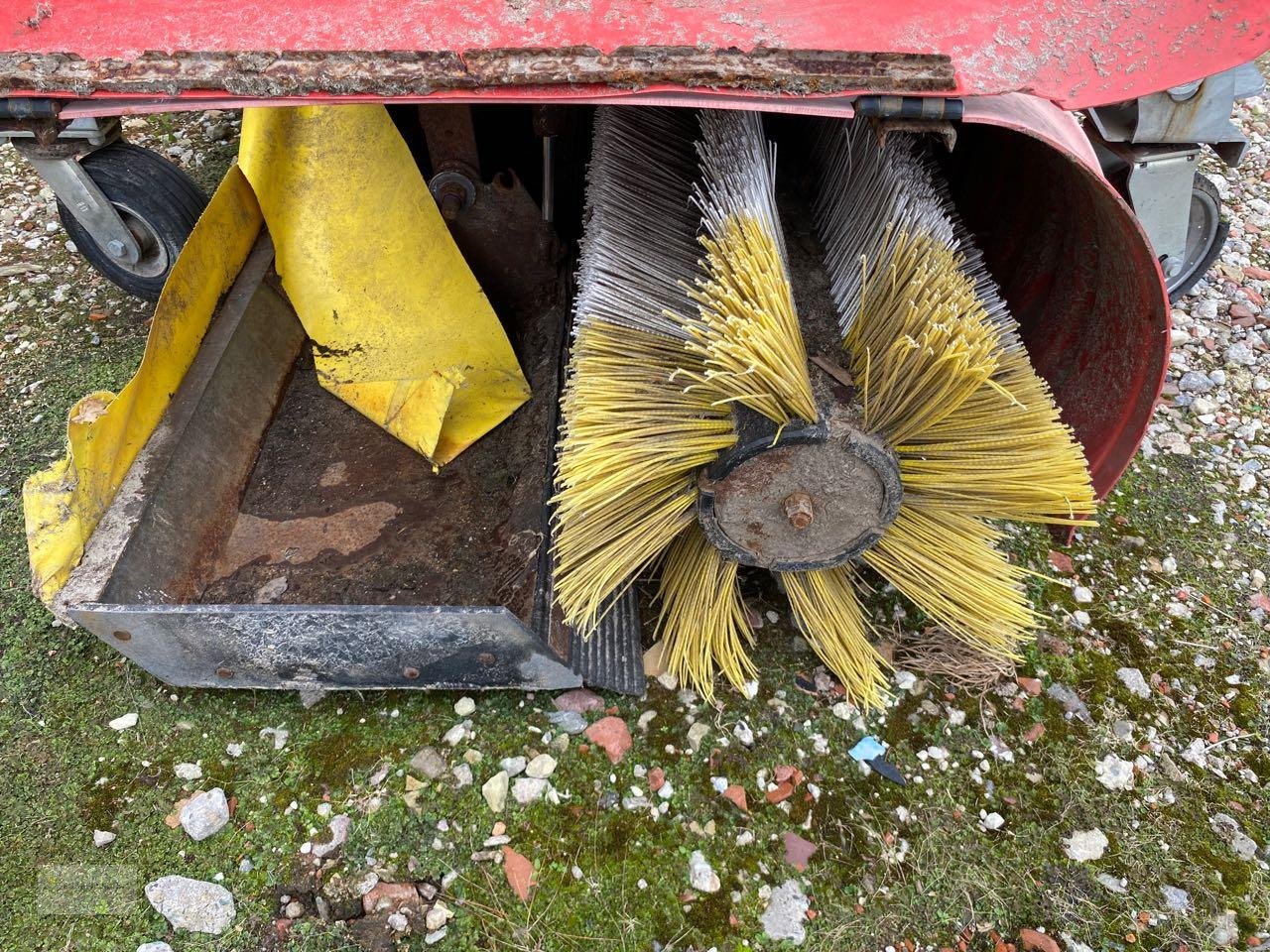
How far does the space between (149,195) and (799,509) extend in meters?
2.00

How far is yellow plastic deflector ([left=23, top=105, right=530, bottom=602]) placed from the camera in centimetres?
222

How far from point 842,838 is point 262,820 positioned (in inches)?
43.0

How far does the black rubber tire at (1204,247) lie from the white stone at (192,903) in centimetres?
266

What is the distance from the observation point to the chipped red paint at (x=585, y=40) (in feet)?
4.21

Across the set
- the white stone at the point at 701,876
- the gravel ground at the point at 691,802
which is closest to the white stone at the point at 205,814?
the gravel ground at the point at 691,802

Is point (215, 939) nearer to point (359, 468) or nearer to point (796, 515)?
point (359, 468)

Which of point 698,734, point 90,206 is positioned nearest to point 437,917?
point 698,734

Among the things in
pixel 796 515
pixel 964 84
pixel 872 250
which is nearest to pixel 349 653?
pixel 796 515

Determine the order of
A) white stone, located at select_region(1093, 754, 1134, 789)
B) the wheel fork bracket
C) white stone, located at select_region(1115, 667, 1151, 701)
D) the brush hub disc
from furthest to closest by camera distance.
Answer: the wheel fork bracket < white stone, located at select_region(1115, 667, 1151, 701) < white stone, located at select_region(1093, 754, 1134, 789) < the brush hub disc

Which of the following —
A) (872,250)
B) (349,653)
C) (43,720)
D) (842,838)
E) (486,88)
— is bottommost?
(43,720)

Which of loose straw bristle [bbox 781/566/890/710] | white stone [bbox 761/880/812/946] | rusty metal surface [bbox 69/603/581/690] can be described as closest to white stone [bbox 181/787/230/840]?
rusty metal surface [bbox 69/603/581/690]

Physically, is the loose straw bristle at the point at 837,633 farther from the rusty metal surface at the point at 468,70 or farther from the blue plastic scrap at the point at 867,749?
the rusty metal surface at the point at 468,70

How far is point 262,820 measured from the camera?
5.41 ft

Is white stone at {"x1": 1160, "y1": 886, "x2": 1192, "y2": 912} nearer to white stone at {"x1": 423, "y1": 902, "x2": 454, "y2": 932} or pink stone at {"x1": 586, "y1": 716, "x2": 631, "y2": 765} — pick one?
pink stone at {"x1": 586, "y1": 716, "x2": 631, "y2": 765}
